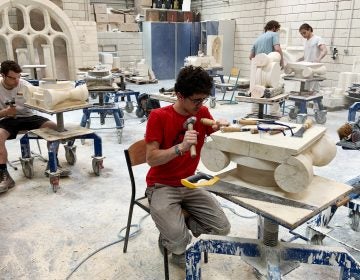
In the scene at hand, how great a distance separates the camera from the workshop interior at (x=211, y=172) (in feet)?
5.24

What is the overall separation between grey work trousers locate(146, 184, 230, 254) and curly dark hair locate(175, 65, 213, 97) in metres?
0.61

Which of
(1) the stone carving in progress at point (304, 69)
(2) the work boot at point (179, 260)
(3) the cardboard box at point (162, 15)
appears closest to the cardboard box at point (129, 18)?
(3) the cardboard box at point (162, 15)

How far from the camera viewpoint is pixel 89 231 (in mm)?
2689

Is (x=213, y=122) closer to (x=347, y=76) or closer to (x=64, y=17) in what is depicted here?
(x=347, y=76)

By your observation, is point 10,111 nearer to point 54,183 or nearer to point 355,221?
point 54,183

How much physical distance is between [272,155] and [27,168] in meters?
2.96

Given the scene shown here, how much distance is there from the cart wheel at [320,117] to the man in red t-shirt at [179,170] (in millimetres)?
4135

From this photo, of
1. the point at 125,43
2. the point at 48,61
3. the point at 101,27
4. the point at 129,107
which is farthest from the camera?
the point at 125,43

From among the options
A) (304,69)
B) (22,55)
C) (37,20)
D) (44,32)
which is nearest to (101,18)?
(37,20)

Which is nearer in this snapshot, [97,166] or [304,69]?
[97,166]

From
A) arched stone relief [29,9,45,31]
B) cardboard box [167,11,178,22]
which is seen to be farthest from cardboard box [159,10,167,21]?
arched stone relief [29,9,45,31]

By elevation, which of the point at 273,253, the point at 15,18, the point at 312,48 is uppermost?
the point at 15,18

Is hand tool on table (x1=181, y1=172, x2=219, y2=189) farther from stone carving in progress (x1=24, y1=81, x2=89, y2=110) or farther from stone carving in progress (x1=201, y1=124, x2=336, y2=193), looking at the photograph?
stone carving in progress (x1=24, y1=81, x2=89, y2=110)

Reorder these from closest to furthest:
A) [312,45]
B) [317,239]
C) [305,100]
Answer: [317,239] < [305,100] < [312,45]
